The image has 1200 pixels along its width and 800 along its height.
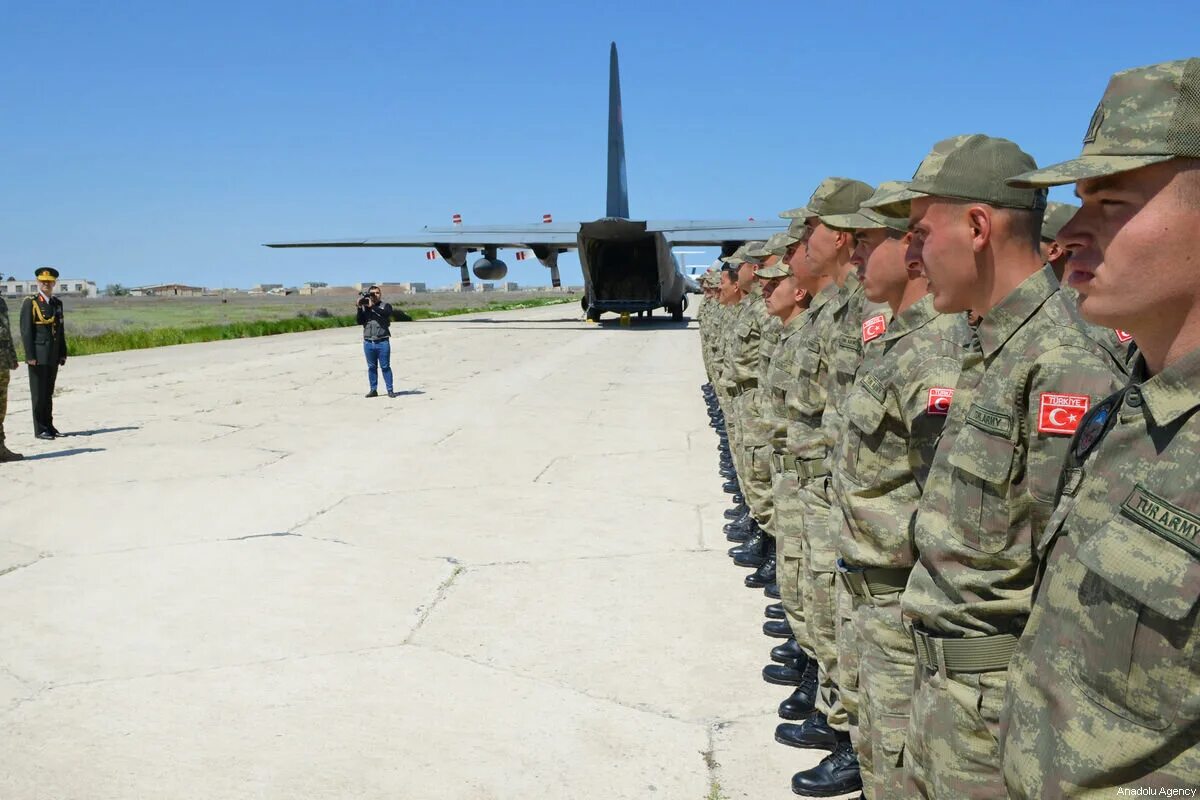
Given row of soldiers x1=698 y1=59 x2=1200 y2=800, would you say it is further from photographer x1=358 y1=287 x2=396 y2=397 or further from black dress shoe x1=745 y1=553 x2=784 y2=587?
photographer x1=358 y1=287 x2=396 y2=397

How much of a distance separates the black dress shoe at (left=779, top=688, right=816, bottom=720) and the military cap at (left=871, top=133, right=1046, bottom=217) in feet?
7.89

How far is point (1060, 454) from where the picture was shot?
1996mm

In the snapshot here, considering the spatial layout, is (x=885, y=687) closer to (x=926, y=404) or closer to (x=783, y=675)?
(x=926, y=404)

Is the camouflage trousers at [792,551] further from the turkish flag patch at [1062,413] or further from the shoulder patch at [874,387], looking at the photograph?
the turkish flag patch at [1062,413]

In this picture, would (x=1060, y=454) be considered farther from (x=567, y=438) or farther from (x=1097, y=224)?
(x=567, y=438)

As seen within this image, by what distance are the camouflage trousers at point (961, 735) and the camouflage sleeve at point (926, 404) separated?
613 millimetres

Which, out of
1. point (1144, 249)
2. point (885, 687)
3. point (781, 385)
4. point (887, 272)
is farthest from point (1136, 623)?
point (781, 385)

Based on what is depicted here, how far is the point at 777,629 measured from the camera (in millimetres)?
5070

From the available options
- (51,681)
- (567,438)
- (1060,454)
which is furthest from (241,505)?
(1060,454)

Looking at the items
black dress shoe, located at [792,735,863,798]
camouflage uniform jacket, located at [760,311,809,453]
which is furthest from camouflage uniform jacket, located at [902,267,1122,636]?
camouflage uniform jacket, located at [760,311,809,453]

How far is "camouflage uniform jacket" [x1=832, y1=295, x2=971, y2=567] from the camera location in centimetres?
268

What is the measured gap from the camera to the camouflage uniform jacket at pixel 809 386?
14.3 feet

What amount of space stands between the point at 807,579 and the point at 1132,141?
269 cm

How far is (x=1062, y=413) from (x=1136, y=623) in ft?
2.42
